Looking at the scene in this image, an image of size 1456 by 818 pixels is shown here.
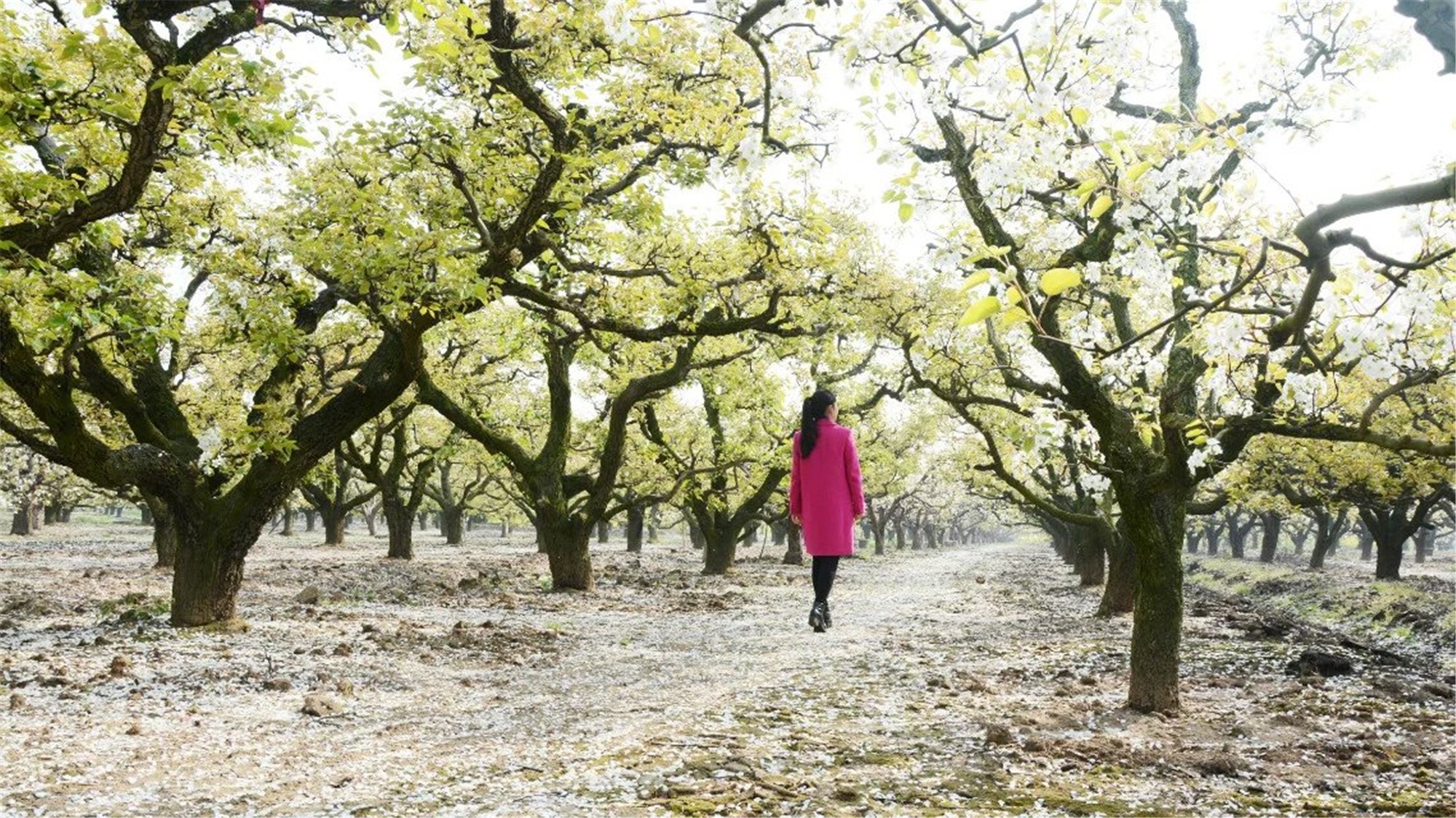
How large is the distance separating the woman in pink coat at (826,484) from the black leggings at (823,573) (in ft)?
0.34

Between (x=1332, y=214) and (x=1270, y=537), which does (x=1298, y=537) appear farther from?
(x=1332, y=214)

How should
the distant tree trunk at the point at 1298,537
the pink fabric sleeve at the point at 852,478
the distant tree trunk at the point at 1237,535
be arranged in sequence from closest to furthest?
the pink fabric sleeve at the point at 852,478, the distant tree trunk at the point at 1237,535, the distant tree trunk at the point at 1298,537

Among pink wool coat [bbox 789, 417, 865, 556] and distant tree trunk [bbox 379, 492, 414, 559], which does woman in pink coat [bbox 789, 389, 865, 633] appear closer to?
pink wool coat [bbox 789, 417, 865, 556]

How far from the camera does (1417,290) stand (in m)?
4.64

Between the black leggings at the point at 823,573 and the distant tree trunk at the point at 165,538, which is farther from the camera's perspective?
the distant tree trunk at the point at 165,538

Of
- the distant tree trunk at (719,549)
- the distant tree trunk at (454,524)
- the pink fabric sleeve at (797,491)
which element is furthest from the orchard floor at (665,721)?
the distant tree trunk at (454,524)

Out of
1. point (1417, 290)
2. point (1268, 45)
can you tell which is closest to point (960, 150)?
point (1417, 290)

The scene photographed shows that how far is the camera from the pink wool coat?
8.04 m

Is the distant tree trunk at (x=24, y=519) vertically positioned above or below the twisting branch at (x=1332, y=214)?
below

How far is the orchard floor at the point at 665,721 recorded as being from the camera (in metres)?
4.88

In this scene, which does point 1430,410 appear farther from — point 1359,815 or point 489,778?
point 489,778

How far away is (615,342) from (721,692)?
8392 millimetres

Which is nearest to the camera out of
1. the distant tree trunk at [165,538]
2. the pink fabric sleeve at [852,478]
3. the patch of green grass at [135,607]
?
the pink fabric sleeve at [852,478]

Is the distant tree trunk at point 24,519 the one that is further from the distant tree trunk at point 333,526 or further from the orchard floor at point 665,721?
the orchard floor at point 665,721
